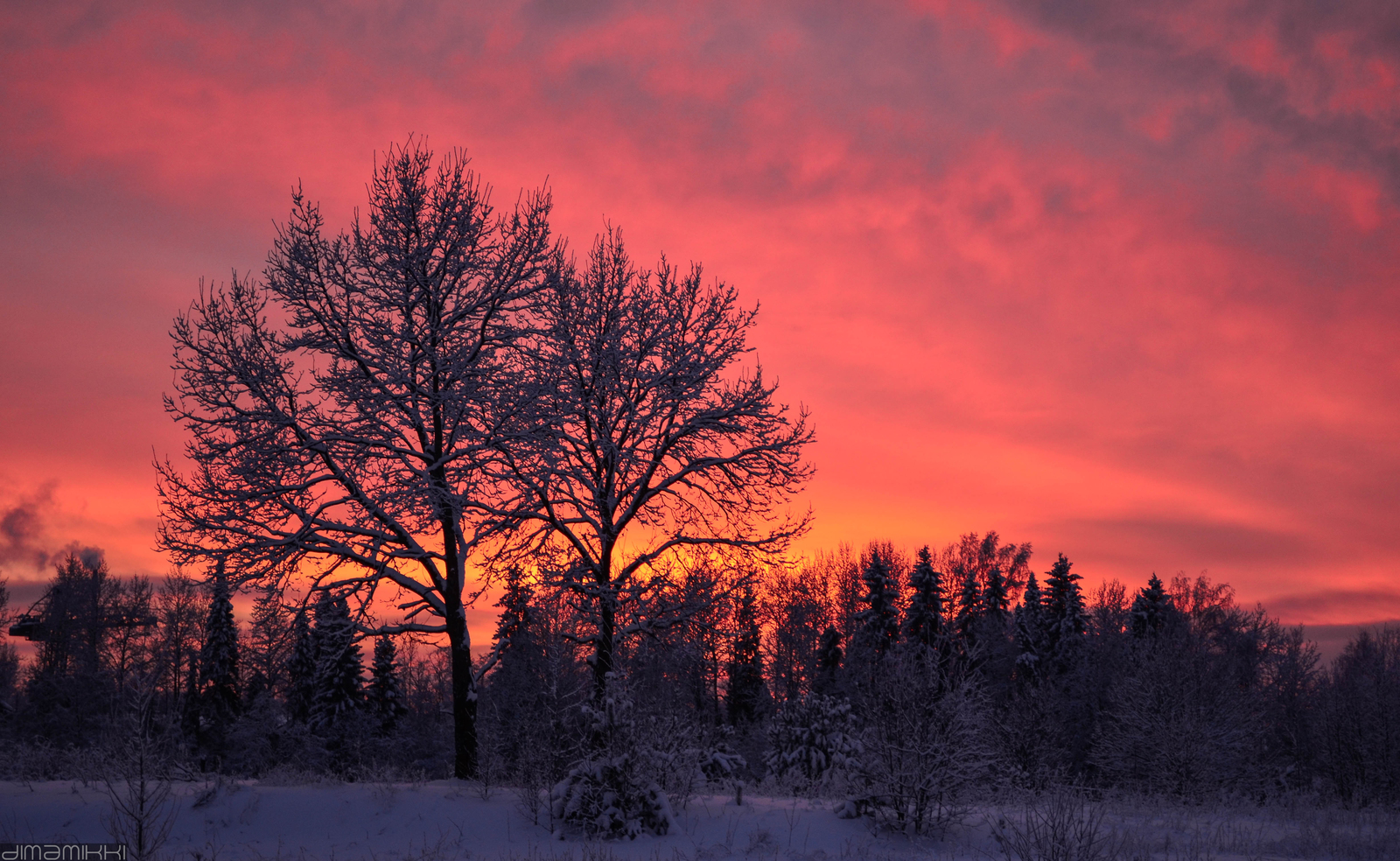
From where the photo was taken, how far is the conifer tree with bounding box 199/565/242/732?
45.5 m

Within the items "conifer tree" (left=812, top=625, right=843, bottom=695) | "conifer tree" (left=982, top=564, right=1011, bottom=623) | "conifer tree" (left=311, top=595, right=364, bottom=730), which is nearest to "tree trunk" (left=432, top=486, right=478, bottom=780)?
"conifer tree" (left=311, top=595, right=364, bottom=730)

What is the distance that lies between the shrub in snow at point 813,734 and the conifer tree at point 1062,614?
31.0m

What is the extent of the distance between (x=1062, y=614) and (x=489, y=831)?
53.4 metres

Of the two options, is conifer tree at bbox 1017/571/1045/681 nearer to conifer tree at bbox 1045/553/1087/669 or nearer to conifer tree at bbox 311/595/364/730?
conifer tree at bbox 1045/553/1087/669

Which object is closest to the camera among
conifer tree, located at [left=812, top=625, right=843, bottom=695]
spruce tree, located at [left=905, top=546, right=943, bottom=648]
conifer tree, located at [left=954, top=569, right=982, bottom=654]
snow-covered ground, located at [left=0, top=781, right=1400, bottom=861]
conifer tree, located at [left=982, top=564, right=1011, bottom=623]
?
snow-covered ground, located at [left=0, top=781, right=1400, bottom=861]

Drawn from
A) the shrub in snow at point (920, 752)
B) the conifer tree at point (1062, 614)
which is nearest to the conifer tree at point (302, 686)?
the shrub in snow at point (920, 752)

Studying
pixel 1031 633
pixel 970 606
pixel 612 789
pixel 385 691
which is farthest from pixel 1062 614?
pixel 612 789

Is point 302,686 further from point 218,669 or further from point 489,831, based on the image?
point 489,831

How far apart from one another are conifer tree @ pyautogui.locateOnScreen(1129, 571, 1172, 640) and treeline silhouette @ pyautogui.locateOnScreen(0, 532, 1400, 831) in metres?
0.16

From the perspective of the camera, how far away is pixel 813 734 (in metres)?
27.9

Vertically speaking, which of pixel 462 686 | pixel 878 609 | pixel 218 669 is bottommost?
pixel 218 669

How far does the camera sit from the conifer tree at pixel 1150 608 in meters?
55.8

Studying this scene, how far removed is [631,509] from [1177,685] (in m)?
25.1

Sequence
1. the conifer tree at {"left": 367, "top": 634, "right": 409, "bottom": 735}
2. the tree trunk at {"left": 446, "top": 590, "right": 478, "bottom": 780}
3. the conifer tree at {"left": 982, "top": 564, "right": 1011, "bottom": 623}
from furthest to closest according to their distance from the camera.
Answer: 1. the conifer tree at {"left": 982, "top": 564, "right": 1011, "bottom": 623}
2. the conifer tree at {"left": 367, "top": 634, "right": 409, "bottom": 735}
3. the tree trunk at {"left": 446, "top": 590, "right": 478, "bottom": 780}
